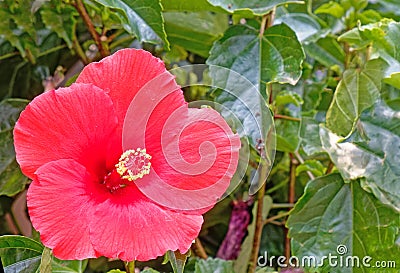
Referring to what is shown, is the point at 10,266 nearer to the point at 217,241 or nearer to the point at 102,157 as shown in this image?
the point at 102,157

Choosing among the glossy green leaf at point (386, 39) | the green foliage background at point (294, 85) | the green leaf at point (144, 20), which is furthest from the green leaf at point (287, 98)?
the green leaf at point (144, 20)

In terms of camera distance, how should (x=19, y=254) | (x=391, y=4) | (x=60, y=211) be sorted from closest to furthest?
(x=60, y=211)
(x=19, y=254)
(x=391, y=4)

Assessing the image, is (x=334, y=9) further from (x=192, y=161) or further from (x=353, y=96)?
(x=192, y=161)

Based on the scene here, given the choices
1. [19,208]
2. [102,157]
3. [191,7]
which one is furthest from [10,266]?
[19,208]

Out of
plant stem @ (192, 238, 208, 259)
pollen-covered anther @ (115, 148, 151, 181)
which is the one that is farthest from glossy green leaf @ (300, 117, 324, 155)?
pollen-covered anther @ (115, 148, 151, 181)

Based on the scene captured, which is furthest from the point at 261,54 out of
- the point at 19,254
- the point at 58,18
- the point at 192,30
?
the point at 19,254

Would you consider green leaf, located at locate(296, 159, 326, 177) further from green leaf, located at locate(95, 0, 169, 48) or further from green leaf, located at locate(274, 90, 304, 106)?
green leaf, located at locate(95, 0, 169, 48)
